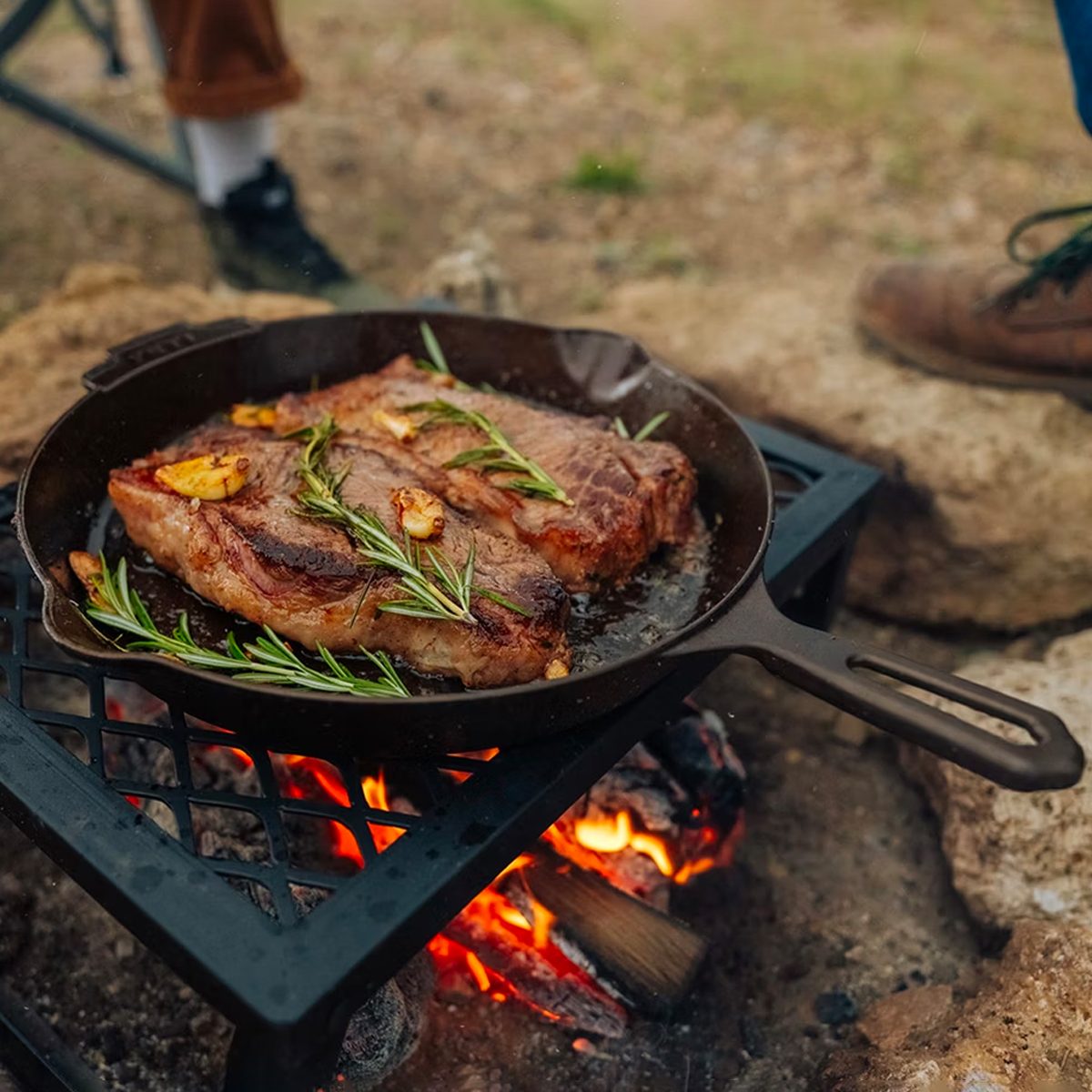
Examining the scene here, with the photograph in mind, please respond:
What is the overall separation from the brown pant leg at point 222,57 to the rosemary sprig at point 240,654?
321cm

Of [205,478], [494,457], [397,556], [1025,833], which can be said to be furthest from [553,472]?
[1025,833]

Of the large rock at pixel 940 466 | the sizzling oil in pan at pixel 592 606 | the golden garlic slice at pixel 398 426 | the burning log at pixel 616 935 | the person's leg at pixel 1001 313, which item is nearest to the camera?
the sizzling oil in pan at pixel 592 606

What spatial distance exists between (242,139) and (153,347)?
2738 millimetres

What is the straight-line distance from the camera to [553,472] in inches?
100

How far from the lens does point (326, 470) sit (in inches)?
96.6

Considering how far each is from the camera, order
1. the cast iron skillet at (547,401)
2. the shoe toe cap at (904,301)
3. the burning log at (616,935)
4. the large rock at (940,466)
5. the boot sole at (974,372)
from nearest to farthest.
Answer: the cast iron skillet at (547,401)
the burning log at (616,935)
the large rock at (940,466)
the boot sole at (974,372)
the shoe toe cap at (904,301)

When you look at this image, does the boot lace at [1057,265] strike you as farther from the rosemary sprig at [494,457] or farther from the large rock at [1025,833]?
the rosemary sprig at [494,457]

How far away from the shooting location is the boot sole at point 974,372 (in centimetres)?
383

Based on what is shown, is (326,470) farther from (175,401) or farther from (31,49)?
(31,49)

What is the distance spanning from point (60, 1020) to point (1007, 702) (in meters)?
2.29

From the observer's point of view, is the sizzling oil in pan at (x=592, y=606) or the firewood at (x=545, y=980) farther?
the firewood at (x=545, y=980)

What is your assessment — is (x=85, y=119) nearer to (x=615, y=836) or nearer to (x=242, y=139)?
(x=242, y=139)

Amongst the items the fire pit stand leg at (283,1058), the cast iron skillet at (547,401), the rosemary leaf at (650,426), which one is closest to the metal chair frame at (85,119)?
the cast iron skillet at (547,401)

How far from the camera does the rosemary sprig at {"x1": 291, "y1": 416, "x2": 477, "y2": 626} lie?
2.06 metres
